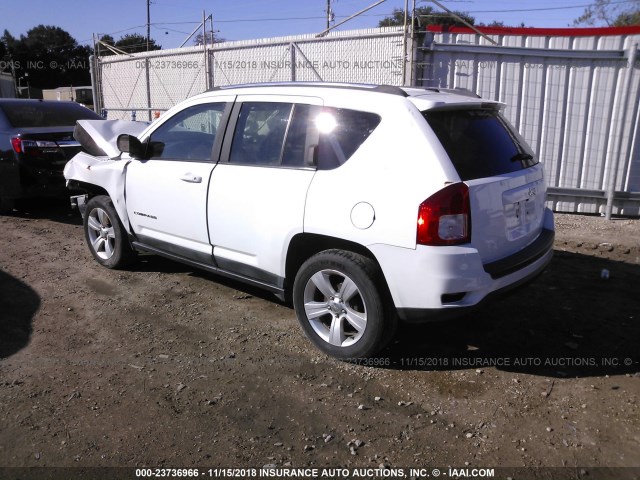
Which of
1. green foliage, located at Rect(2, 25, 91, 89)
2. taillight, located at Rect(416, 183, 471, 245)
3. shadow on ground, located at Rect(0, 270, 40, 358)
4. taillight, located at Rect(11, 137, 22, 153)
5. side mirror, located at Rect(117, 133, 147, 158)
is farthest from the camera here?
green foliage, located at Rect(2, 25, 91, 89)

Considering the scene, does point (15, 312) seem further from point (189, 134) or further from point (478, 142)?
point (478, 142)

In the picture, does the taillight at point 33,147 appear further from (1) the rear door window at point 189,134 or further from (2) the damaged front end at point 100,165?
(1) the rear door window at point 189,134

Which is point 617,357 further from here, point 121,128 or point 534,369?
point 121,128

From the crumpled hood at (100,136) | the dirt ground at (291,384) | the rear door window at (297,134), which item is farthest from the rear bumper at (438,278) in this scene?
the crumpled hood at (100,136)

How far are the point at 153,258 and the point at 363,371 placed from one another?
132 inches

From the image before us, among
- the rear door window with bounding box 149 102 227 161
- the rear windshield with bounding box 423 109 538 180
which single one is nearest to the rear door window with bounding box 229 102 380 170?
the rear door window with bounding box 149 102 227 161

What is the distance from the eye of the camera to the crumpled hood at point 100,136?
5.64 meters

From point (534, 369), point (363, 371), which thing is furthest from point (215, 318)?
point (534, 369)

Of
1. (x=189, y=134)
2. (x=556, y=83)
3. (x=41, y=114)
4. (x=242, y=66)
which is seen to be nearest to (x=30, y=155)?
(x=41, y=114)

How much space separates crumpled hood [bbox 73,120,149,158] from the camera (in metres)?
5.64

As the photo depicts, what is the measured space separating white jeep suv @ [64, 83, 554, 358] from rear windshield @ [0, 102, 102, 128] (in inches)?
169

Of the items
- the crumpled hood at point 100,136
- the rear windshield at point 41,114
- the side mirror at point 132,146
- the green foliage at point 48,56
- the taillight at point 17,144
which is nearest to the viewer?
the side mirror at point 132,146

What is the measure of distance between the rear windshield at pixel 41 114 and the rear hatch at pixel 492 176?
671cm

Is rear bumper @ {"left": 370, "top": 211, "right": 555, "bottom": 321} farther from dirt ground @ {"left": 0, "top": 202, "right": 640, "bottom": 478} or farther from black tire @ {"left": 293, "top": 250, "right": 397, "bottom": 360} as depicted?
dirt ground @ {"left": 0, "top": 202, "right": 640, "bottom": 478}
